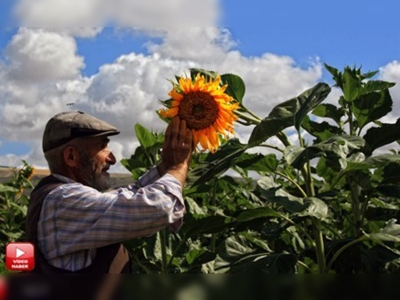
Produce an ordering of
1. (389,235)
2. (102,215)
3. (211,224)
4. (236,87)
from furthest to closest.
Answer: (211,224)
(236,87)
(389,235)
(102,215)

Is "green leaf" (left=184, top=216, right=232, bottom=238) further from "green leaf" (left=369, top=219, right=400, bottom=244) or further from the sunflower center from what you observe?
the sunflower center

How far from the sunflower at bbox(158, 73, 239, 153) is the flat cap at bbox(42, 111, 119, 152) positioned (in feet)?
0.59

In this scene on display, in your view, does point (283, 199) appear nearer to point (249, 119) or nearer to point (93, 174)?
point (249, 119)

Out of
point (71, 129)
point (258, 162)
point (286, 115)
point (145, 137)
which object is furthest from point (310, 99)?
point (145, 137)

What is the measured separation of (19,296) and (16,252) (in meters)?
0.23

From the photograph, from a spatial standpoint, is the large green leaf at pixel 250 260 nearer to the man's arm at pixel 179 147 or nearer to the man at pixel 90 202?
the man at pixel 90 202

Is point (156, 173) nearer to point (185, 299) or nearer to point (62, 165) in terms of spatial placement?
point (62, 165)

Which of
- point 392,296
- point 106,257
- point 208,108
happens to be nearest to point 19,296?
point 106,257

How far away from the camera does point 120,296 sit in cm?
133

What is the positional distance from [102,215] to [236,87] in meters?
0.75

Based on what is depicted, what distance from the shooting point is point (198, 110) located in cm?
157

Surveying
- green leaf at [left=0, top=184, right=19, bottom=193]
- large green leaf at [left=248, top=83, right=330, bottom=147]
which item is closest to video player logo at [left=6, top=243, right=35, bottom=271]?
large green leaf at [left=248, top=83, right=330, bottom=147]

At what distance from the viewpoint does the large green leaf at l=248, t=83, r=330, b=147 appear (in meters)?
1.81

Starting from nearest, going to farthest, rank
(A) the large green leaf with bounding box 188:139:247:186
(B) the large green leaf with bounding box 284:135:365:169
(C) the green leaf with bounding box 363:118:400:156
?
(B) the large green leaf with bounding box 284:135:365:169 → (A) the large green leaf with bounding box 188:139:247:186 → (C) the green leaf with bounding box 363:118:400:156
